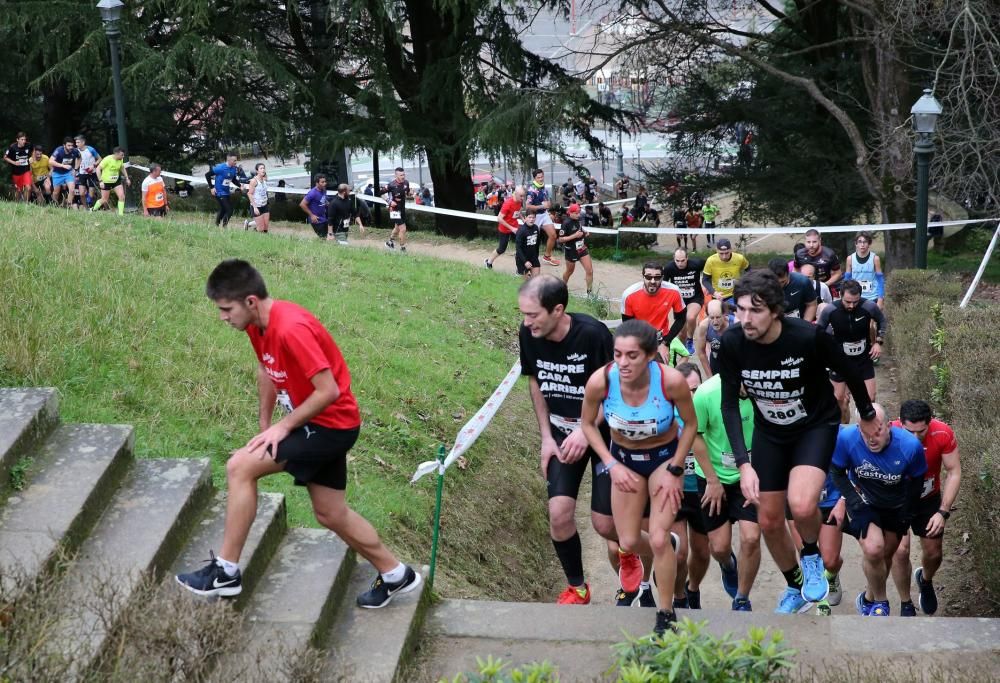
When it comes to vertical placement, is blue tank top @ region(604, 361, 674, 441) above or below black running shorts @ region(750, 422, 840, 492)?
above

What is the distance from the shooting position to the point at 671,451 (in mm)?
6336

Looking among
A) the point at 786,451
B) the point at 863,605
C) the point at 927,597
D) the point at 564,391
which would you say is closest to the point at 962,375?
the point at 927,597

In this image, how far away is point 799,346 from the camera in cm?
643

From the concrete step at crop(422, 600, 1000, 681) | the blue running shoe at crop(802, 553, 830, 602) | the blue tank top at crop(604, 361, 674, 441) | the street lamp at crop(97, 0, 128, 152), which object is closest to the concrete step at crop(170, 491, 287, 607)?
the concrete step at crop(422, 600, 1000, 681)

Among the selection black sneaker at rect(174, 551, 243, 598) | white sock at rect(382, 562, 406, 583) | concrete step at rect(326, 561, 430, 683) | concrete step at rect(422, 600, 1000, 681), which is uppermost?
black sneaker at rect(174, 551, 243, 598)

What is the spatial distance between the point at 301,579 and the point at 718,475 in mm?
2876

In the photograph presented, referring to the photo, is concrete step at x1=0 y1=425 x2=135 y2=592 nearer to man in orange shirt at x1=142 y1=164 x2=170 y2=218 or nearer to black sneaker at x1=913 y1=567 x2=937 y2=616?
black sneaker at x1=913 y1=567 x2=937 y2=616

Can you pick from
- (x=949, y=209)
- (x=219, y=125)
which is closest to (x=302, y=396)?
(x=949, y=209)

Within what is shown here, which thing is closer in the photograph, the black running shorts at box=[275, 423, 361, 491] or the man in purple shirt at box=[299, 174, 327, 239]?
the black running shorts at box=[275, 423, 361, 491]

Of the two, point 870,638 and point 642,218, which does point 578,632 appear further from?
point 642,218

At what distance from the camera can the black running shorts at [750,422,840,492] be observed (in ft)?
21.9

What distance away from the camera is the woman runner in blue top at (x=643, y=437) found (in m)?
6.00

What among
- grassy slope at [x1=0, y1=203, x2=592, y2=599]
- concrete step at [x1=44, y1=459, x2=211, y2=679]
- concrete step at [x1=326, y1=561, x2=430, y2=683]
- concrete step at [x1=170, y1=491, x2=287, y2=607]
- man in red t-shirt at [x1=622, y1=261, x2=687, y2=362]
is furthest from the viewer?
man in red t-shirt at [x1=622, y1=261, x2=687, y2=362]

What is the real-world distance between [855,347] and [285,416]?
8.74 meters
